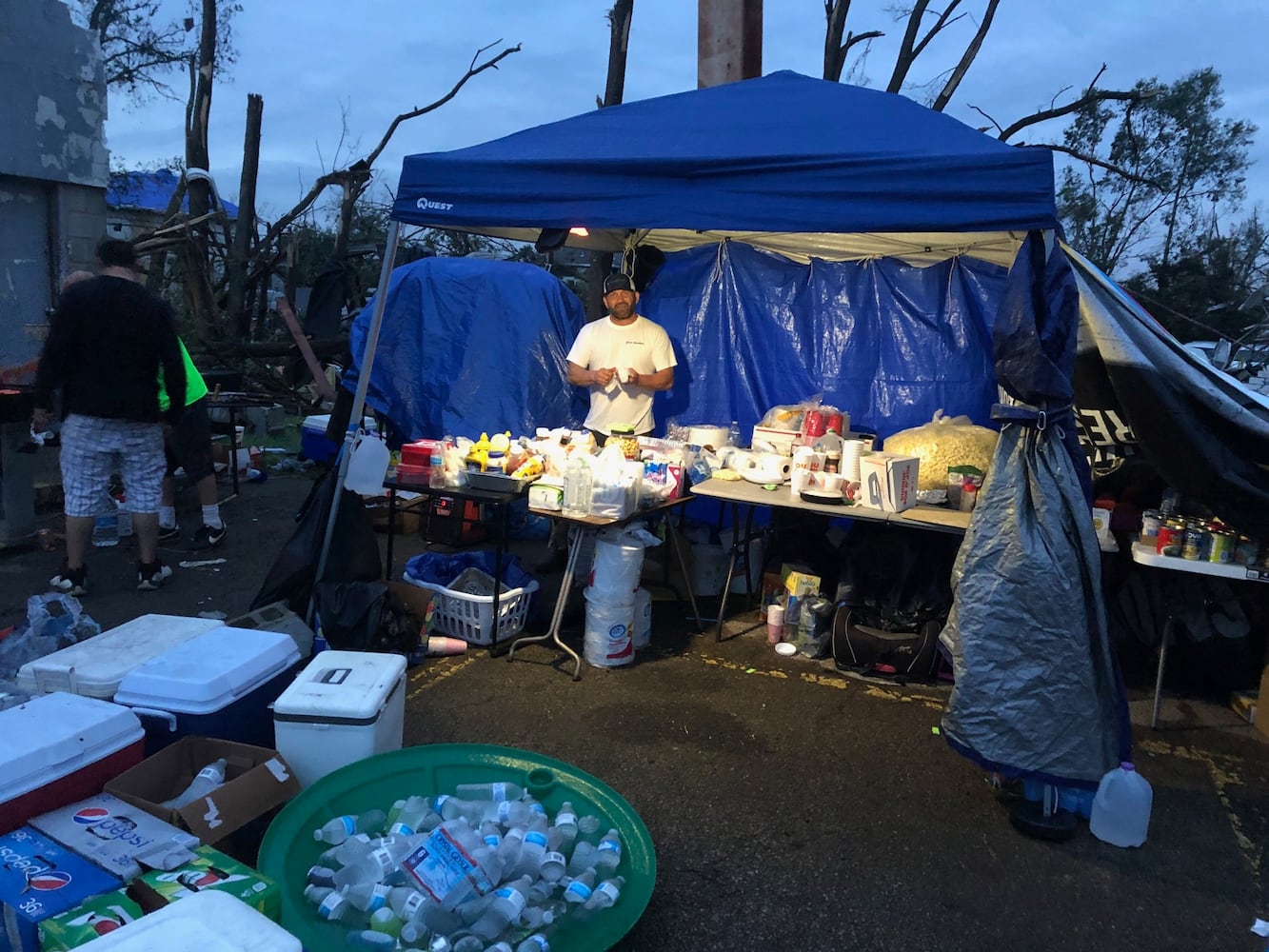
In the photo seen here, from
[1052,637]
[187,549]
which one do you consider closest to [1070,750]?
[1052,637]

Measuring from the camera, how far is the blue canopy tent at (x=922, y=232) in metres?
2.97

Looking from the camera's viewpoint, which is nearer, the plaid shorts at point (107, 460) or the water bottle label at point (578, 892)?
the water bottle label at point (578, 892)

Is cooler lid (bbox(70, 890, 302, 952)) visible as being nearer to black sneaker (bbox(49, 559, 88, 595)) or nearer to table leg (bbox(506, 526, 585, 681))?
table leg (bbox(506, 526, 585, 681))

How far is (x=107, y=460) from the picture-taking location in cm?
471

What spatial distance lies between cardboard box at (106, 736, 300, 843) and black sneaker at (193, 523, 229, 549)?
145 inches

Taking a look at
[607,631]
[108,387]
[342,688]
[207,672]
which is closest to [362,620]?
[607,631]

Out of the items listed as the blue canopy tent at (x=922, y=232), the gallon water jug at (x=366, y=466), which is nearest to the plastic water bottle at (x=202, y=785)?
the gallon water jug at (x=366, y=466)

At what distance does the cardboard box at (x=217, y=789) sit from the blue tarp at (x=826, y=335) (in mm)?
4369

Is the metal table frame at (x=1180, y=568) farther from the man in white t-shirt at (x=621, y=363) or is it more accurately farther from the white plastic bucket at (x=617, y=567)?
the man in white t-shirt at (x=621, y=363)

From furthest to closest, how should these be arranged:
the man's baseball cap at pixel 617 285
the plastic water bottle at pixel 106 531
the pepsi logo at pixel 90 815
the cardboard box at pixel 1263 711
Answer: the plastic water bottle at pixel 106 531 → the man's baseball cap at pixel 617 285 → the cardboard box at pixel 1263 711 → the pepsi logo at pixel 90 815

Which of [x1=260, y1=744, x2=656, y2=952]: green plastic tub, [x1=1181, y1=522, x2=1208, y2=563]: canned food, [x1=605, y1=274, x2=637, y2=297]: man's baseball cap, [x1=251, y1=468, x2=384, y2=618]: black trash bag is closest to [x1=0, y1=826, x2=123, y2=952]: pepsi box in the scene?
[x1=260, y1=744, x2=656, y2=952]: green plastic tub

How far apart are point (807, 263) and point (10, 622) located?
17.6 ft

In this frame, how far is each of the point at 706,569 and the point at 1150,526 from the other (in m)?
2.56

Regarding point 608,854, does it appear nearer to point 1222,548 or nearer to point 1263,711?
point 1222,548
